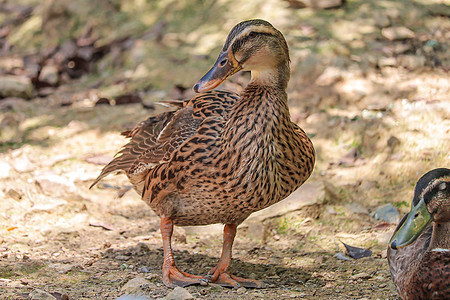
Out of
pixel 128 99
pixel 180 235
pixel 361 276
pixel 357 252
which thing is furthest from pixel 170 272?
pixel 128 99

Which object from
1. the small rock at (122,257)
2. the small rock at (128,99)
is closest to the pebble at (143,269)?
the small rock at (122,257)

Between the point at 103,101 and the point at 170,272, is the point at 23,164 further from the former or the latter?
the point at 170,272

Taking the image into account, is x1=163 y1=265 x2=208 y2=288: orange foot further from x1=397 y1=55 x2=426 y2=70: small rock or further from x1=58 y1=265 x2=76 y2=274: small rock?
x1=397 y1=55 x2=426 y2=70: small rock

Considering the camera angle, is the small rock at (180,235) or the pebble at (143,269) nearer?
the pebble at (143,269)

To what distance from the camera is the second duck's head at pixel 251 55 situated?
3.85 meters

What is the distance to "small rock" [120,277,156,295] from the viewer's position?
3.80 meters

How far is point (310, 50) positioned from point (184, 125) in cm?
336

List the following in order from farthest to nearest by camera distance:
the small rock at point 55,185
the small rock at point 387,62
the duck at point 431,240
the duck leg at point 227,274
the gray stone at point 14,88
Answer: the gray stone at point 14,88 → the small rock at point 387,62 → the small rock at point 55,185 → the duck leg at point 227,274 → the duck at point 431,240

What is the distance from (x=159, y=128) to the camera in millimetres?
4719

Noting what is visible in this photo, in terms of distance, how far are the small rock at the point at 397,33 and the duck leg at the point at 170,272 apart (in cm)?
422

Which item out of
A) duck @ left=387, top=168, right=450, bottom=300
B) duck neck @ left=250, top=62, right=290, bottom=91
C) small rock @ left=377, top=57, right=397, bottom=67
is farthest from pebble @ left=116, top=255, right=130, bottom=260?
small rock @ left=377, top=57, right=397, bottom=67

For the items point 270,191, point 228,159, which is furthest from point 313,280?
point 228,159

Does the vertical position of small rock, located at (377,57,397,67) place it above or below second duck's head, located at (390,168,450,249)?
below

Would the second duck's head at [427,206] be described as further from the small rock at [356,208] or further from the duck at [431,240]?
the small rock at [356,208]
